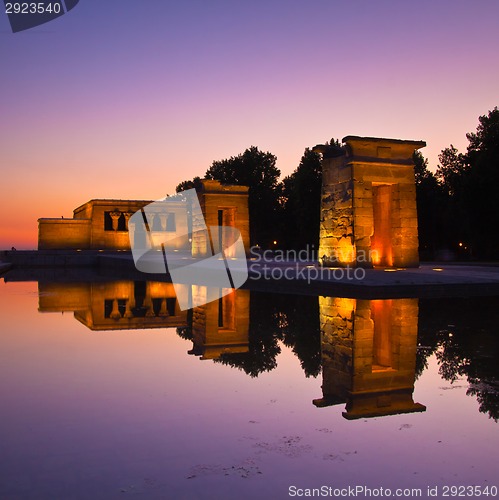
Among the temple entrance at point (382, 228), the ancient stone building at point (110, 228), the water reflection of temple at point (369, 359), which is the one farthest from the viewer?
the ancient stone building at point (110, 228)

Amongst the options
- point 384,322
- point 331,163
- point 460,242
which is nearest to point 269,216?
point 460,242

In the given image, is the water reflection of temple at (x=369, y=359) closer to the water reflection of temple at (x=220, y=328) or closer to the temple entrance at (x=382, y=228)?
the water reflection of temple at (x=220, y=328)

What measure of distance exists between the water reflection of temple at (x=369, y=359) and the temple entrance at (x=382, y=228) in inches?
376

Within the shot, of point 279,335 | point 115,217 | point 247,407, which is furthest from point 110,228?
point 247,407

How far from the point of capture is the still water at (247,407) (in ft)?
9.68

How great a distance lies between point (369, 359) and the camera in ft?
19.4

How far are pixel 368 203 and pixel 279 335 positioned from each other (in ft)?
36.1

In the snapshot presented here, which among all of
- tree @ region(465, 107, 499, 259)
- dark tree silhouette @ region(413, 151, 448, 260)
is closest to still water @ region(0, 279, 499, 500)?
tree @ region(465, 107, 499, 259)

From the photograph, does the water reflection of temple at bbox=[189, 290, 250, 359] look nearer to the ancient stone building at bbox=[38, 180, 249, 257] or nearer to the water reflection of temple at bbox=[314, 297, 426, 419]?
the water reflection of temple at bbox=[314, 297, 426, 419]

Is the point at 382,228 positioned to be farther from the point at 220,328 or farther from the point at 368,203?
the point at 220,328

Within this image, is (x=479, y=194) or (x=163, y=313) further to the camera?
(x=479, y=194)

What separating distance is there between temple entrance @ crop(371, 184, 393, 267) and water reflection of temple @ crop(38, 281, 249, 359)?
6.81 meters

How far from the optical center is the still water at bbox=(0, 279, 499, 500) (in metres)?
2.95

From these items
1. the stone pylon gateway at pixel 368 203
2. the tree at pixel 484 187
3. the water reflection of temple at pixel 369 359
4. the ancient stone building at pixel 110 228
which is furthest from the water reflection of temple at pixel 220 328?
the ancient stone building at pixel 110 228
